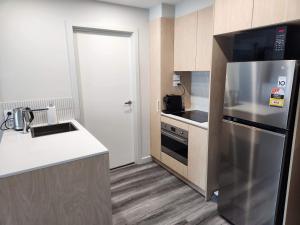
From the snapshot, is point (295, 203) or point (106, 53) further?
point (106, 53)

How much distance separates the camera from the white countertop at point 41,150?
53.1 inches

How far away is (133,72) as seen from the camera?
118 inches

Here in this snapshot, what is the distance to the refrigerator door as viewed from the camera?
1404mm

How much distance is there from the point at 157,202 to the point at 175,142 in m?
0.80

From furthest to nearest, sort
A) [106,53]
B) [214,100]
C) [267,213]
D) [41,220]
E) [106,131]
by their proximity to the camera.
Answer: [106,131]
[106,53]
[214,100]
[267,213]
[41,220]

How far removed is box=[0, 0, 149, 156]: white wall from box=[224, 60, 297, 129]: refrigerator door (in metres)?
1.84

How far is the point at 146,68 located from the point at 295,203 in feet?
7.86

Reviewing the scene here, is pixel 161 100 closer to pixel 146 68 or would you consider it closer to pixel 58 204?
pixel 146 68

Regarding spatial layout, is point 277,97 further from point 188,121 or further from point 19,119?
point 19,119

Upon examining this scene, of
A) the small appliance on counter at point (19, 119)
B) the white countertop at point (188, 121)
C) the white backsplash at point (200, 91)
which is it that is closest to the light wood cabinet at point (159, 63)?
the white countertop at point (188, 121)

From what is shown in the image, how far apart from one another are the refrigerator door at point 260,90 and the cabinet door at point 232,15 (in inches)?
12.6

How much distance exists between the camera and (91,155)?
1.50 meters

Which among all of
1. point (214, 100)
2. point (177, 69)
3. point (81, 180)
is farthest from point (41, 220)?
point (177, 69)

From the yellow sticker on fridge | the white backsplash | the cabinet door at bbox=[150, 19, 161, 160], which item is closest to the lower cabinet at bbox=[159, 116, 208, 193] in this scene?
the cabinet door at bbox=[150, 19, 161, 160]
